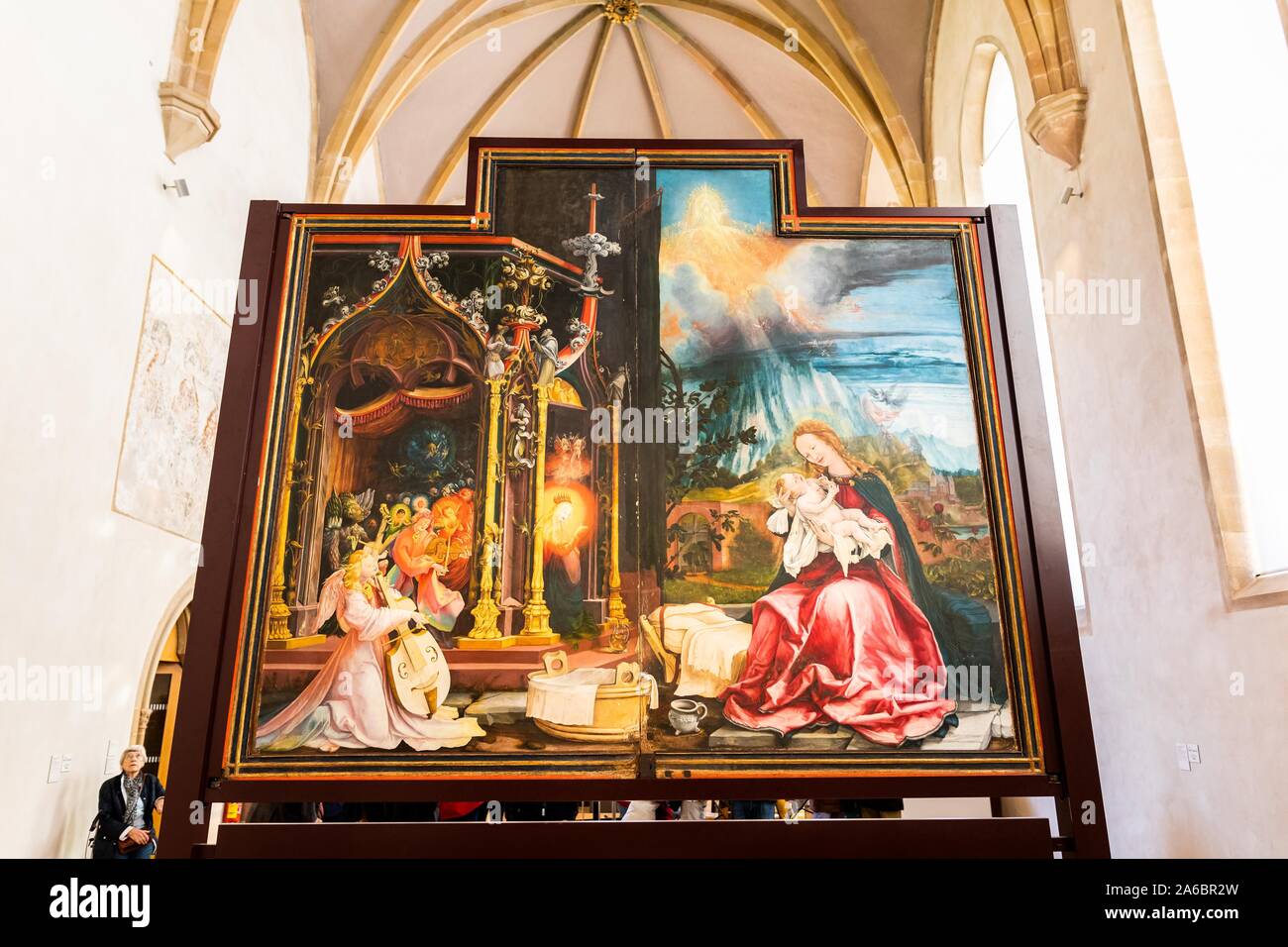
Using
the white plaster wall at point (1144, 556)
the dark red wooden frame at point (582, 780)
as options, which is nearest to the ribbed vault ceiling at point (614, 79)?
the white plaster wall at point (1144, 556)

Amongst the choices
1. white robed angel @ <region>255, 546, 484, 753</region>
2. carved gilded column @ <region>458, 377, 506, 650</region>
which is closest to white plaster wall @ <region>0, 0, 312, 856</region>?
white robed angel @ <region>255, 546, 484, 753</region>

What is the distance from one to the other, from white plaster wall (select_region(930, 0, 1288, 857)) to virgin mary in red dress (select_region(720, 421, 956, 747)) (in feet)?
10.0

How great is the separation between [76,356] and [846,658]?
6586 millimetres

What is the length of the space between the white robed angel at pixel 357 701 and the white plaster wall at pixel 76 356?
4.48 m

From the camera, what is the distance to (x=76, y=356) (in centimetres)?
711

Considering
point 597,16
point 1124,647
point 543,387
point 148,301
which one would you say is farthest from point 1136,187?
point 597,16

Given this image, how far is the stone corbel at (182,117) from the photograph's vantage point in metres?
8.45

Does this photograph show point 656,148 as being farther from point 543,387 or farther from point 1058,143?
point 1058,143

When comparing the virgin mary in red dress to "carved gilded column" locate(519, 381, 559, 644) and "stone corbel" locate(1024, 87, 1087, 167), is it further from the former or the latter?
"stone corbel" locate(1024, 87, 1087, 167)

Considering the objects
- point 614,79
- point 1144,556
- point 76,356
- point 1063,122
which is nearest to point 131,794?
point 76,356

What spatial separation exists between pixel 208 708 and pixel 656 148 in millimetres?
2707

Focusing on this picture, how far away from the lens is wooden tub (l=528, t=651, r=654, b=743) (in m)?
3.12

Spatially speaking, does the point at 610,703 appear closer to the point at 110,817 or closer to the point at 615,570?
the point at 615,570

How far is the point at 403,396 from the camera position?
3.50m
